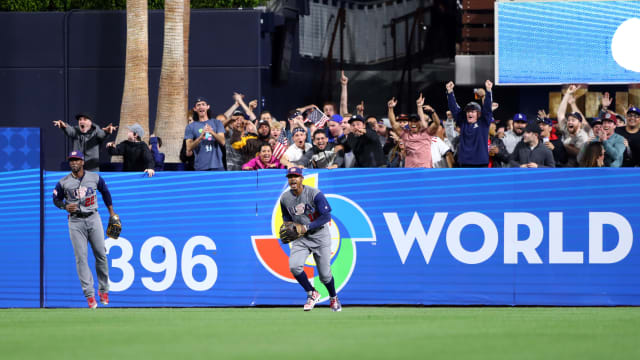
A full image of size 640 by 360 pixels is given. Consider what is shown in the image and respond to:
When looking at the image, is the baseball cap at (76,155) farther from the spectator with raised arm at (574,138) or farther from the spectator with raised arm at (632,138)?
the spectator with raised arm at (632,138)

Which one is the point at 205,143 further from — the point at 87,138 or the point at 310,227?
the point at 310,227

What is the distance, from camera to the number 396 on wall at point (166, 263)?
14.5m

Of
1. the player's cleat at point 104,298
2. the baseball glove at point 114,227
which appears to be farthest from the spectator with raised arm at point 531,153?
the player's cleat at point 104,298

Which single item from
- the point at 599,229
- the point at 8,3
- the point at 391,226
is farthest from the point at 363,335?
the point at 8,3

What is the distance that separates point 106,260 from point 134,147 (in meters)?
1.86

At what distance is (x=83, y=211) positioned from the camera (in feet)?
47.1

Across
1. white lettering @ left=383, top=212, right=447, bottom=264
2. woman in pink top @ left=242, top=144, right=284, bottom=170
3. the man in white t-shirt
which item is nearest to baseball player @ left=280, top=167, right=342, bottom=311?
white lettering @ left=383, top=212, right=447, bottom=264

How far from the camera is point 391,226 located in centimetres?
1426

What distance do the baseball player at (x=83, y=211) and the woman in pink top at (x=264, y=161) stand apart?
2.04 metres

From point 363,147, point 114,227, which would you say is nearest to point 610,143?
point 363,147

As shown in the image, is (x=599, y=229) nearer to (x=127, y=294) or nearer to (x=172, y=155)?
(x=127, y=294)

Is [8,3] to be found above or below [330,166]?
above

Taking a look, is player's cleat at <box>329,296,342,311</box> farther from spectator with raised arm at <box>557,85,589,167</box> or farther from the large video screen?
the large video screen

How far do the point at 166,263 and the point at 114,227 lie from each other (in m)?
0.88
